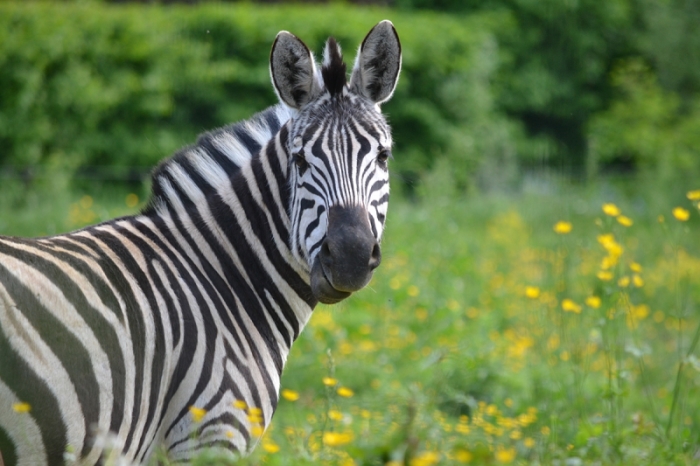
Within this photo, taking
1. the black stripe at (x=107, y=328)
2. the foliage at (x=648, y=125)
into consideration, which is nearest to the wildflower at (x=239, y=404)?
the black stripe at (x=107, y=328)

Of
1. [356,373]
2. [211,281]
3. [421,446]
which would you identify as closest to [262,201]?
[211,281]

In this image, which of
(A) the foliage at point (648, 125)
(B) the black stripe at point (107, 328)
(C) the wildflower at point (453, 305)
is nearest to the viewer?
(B) the black stripe at point (107, 328)

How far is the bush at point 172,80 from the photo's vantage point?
36.4ft

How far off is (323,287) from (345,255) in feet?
0.63

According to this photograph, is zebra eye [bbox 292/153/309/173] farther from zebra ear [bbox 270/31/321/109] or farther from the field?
the field

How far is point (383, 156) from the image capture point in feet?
9.95

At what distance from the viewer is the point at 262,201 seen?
3.17 m

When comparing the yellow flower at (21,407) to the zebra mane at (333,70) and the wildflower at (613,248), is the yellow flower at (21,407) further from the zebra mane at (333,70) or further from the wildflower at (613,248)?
the wildflower at (613,248)

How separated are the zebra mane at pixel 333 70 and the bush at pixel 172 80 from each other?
8047 millimetres

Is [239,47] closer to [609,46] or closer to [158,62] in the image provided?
[158,62]

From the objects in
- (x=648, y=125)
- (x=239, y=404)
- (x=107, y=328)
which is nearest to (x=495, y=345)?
(x=239, y=404)

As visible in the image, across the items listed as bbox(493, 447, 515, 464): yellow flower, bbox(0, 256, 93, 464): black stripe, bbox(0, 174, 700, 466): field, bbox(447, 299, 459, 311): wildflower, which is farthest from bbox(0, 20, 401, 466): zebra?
bbox(447, 299, 459, 311): wildflower

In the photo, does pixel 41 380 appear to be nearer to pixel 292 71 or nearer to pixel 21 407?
pixel 21 407

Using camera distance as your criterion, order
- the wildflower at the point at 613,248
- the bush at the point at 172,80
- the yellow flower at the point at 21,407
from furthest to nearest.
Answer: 1. the bush at the point at 172,80
2. the wildflower at the point at 613,248
3. the yellow flower at the point at 21,407
